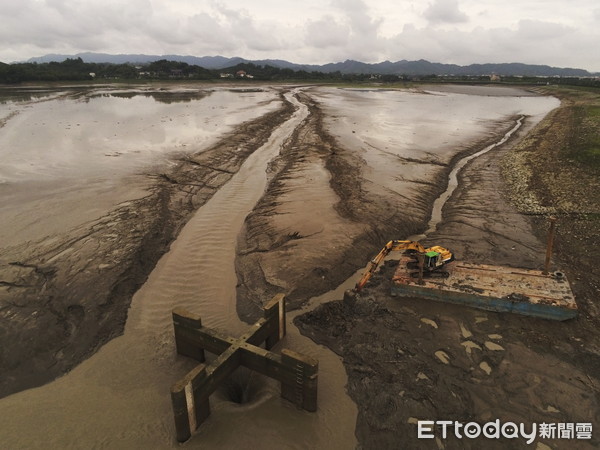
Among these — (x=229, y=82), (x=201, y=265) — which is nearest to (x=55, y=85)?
(x=229, y=82)

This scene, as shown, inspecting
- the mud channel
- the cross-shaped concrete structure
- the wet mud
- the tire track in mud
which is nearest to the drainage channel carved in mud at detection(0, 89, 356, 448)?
the mud channel

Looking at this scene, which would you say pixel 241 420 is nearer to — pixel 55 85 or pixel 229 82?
pixel 55 85

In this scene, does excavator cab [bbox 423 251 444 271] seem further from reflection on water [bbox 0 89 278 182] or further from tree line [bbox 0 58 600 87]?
tree line [bbox 0 58 600 87]

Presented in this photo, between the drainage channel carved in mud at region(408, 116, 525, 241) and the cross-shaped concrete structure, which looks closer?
the cross-shaped concrete structure

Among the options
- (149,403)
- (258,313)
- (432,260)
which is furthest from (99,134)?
(432,260)

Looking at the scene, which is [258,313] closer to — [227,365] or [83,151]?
[227,365]

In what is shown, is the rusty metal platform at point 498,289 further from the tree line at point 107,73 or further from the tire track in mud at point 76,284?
the tree line at point 107,73

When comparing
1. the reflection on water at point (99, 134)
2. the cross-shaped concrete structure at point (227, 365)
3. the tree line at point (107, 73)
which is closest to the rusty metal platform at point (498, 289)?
the cross-shaped concrete structure at point (227, 365)
